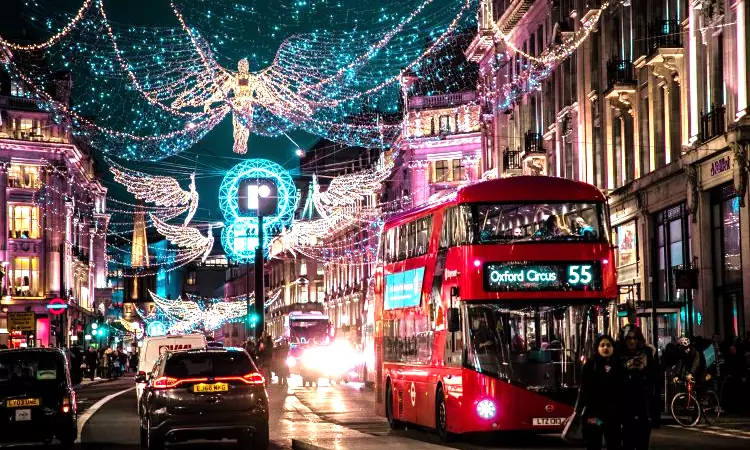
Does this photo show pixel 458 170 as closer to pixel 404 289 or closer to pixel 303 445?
pixel 404 289

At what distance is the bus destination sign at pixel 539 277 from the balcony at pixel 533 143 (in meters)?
33.3

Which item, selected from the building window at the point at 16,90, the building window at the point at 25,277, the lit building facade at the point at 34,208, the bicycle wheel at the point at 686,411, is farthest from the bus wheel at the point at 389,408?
the building window at the point at 16,90

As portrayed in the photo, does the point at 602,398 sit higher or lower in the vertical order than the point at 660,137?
lower

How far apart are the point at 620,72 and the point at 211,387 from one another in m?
25.6

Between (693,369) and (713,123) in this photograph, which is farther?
(713,123)

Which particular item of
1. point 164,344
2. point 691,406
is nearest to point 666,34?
point 691,406

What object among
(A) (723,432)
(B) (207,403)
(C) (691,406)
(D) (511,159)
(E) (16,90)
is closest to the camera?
(B) (207,403)

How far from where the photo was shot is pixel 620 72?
137ft

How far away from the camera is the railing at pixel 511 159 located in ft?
188

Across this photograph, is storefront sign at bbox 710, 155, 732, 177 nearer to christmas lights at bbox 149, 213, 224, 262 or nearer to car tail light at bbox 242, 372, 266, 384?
car tail light at bbox 242, 372, 266, 384

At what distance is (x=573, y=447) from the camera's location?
2073 cm

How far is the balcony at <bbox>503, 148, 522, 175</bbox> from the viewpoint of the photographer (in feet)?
188

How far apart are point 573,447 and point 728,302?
1485 centimetres

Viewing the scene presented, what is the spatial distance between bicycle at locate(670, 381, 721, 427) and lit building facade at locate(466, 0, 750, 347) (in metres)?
4.57
